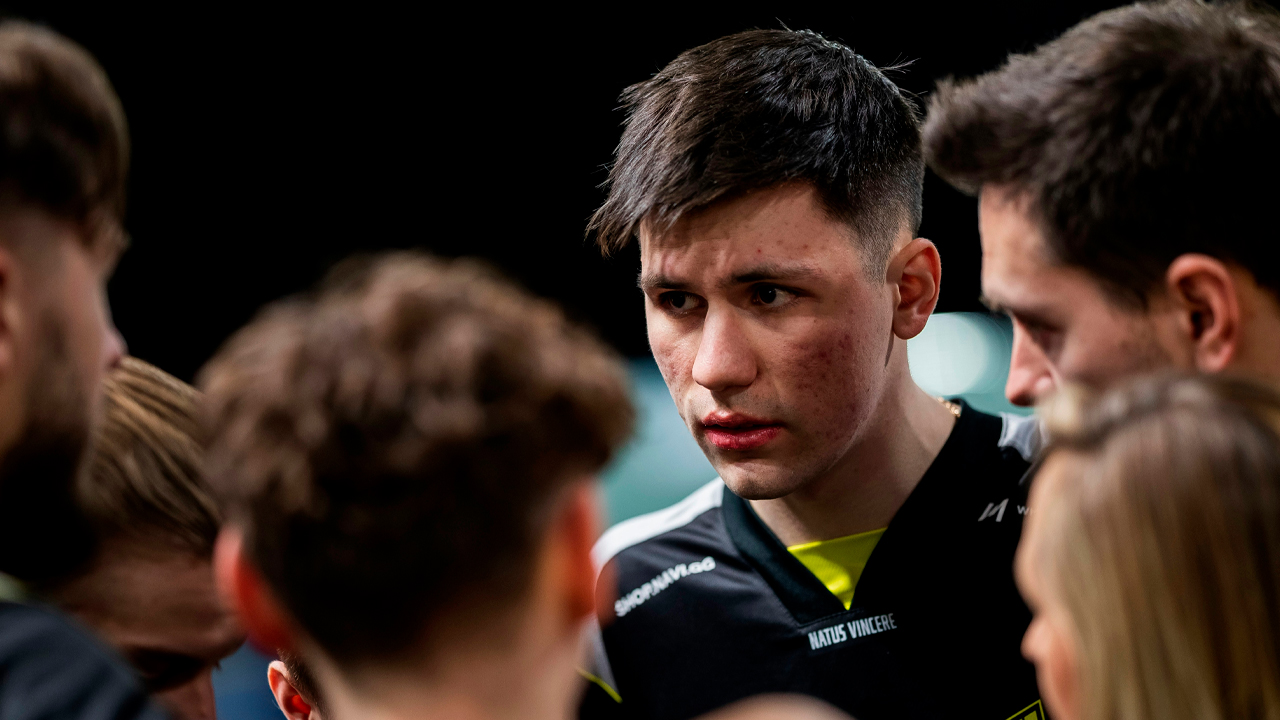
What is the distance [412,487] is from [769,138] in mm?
983

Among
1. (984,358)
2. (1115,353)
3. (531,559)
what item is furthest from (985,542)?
(984,358)

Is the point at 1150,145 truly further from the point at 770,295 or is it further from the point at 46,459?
the point at 46,459

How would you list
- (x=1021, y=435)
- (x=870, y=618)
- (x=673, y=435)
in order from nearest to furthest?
(x=870, y=618)
(x=1021, y=435)
(x=673, y=435)

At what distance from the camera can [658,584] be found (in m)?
1.77

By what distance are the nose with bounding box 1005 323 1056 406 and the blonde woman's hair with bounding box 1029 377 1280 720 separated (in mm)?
255

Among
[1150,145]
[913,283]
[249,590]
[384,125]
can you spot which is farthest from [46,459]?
[384,125]

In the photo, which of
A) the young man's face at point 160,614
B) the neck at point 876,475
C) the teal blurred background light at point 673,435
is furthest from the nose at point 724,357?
the teal blurred background light at point 673,435

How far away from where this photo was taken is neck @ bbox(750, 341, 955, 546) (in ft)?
5.49

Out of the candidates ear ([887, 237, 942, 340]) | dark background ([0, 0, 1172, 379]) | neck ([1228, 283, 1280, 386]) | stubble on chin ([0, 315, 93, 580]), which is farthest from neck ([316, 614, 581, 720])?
dark background ([0, 0, 1172, 379])

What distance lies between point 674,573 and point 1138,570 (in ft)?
3.31

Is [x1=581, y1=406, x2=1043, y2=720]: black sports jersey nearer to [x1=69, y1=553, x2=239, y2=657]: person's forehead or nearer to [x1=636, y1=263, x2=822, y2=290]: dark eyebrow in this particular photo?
[x1=636, y1=263, x2=822, y2=290]: dark eyebrow

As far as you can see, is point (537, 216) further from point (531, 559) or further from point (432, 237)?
point (531, 559)

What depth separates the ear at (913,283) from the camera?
5.45ft

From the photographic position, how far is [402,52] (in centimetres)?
411
